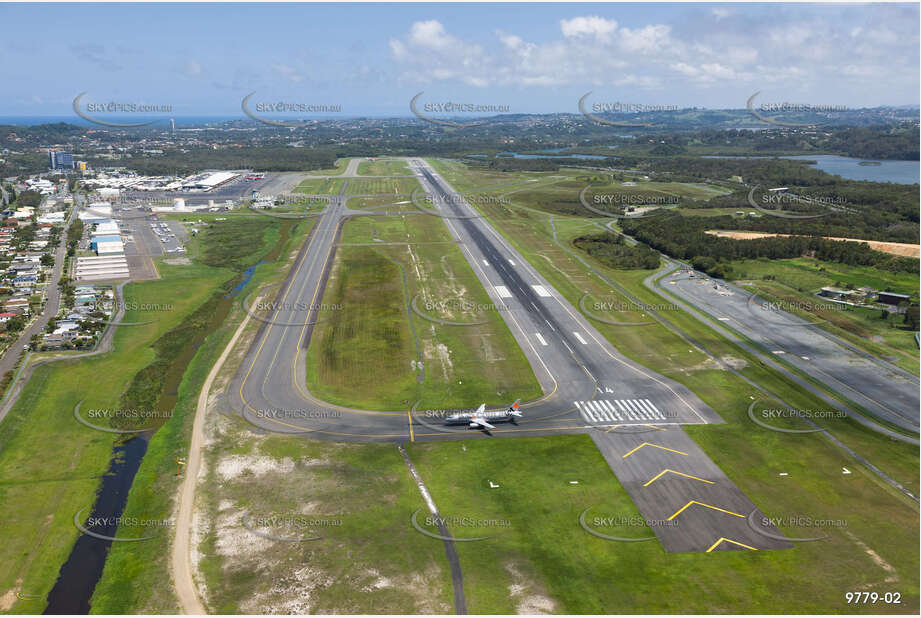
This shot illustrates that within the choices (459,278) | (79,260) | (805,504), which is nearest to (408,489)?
(805,504)

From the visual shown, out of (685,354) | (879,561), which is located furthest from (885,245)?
(879,561)

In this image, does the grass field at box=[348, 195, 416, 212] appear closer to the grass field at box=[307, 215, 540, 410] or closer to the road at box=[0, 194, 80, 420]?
the grass field at box=[307, 215, 540, 410]

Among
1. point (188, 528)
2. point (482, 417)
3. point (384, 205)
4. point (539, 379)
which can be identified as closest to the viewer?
point (188, 528)

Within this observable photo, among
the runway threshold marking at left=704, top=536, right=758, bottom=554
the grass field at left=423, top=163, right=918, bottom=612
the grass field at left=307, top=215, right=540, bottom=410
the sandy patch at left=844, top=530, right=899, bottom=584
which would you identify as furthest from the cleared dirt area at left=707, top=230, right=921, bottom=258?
the runway threshold marking at left=704, top=536, right=758, bottom=554

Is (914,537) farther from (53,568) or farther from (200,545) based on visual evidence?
(53,568)

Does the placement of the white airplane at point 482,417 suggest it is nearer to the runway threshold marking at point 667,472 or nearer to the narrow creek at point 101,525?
the runway threshold marking at point 667,472

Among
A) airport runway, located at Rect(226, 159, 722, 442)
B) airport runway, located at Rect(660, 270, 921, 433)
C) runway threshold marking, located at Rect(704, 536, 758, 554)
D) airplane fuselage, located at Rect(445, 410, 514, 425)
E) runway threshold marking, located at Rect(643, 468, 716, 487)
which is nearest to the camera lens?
runway threshold marking, located at Rect(704, 536, 758, 554)

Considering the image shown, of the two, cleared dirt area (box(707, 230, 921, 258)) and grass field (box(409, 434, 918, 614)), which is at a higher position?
cleared dirt area (box(707, 230, 921, 258))

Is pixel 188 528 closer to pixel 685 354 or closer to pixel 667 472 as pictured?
pixel 667 472
